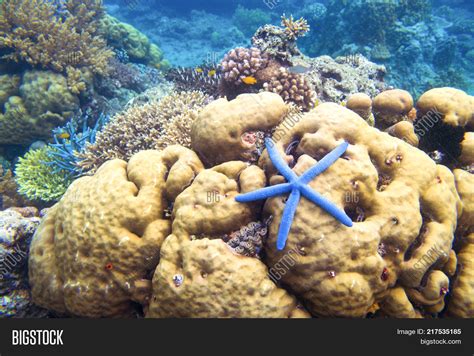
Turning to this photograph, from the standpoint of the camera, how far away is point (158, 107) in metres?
6.00

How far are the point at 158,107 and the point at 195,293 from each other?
4.22 m

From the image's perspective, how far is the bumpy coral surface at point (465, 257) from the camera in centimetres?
336

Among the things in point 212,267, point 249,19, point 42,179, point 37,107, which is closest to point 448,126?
point 212,267

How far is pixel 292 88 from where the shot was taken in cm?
570

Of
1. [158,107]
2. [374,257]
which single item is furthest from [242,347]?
[158,107]

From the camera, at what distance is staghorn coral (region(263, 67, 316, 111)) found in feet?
18.5

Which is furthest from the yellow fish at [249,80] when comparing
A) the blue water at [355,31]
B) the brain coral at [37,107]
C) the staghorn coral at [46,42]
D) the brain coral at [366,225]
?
the blue water at [355,31]

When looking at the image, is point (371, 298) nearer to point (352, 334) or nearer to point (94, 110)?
point (352, 334)

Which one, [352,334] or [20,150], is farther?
[20,150]

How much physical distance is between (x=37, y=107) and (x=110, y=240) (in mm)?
6658

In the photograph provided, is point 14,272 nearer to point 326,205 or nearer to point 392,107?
point 326,205

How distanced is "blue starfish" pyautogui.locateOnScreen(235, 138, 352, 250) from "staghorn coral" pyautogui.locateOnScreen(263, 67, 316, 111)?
2.82 meters

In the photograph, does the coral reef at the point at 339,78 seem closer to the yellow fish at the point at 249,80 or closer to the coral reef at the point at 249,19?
the yellow fish at the point at 249,80

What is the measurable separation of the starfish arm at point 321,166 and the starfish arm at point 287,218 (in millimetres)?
189
